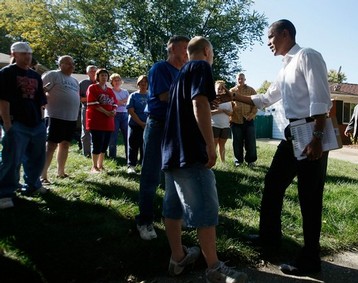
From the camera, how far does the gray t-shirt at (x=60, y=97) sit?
513 centimetres

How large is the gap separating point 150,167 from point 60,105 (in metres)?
2.35

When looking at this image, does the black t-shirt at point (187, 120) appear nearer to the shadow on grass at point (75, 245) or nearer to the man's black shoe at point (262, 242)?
the shadow on grass at point (75, 245)

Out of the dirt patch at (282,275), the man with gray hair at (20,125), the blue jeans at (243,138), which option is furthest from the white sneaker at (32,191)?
the blue jeans at (243,138)

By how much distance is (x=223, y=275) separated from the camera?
2535mm

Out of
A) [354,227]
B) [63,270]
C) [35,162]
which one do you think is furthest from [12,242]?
[354,227]

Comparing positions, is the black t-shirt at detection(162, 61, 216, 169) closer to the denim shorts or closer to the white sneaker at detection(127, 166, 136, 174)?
the denim shorts

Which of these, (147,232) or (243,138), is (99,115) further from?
(243,138)

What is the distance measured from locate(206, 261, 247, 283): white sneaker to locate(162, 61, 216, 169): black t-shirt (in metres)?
0.77

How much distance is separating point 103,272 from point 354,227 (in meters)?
2.85

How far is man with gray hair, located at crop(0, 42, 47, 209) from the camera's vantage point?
13.2 ft

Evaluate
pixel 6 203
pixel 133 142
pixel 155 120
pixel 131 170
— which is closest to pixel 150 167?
pixel 155 120

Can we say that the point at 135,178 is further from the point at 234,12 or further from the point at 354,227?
the point at 234,12

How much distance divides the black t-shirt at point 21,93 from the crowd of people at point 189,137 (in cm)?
1

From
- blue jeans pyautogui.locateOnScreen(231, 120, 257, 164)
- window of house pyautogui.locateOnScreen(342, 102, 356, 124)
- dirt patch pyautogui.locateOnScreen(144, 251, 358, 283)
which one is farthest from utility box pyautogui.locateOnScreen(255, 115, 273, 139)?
dirt patch pyautogui.locateOnScreen(144, 251, 358, 283)
